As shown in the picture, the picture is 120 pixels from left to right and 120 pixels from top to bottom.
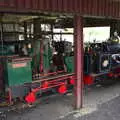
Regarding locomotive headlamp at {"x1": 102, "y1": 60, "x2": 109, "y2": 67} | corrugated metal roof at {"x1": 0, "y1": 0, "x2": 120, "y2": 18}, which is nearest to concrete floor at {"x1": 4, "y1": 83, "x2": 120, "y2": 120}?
locomotive headlamp at {"x1": 102, "y1": 60, "x2": 109, "y2": 67}

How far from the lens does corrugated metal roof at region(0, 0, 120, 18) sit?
3527 millimetres

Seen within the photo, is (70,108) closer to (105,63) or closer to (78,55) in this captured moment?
(78,55)

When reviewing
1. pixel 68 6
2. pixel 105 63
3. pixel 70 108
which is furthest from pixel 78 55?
pixel 105 63

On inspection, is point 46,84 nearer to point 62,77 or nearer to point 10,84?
point 62,77

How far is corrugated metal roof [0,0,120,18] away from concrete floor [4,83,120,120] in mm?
2412

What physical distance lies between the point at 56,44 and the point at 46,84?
2019 millimetres

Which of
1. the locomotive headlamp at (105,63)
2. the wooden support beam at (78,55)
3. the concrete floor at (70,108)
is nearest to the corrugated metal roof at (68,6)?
the wooden support beam at (78,55)

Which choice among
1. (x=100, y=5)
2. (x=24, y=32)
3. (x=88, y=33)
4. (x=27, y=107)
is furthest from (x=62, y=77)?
(x=88, y=33)

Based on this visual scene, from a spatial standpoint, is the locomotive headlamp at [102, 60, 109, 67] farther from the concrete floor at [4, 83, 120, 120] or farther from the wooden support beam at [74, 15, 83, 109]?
the wooden support beam at [74, 15, 83, 109]

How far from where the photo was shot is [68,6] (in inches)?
169

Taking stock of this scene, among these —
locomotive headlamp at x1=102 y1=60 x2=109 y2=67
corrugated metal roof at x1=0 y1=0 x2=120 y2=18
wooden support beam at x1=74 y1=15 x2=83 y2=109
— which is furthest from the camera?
locomotive headlamp at x1=102 y1=60 x2=109 y2=67

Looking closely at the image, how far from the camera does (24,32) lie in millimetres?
8094

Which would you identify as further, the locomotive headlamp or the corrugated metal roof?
the locomotive headlamp

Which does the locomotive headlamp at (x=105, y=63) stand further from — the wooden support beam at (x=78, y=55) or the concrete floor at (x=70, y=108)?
the wooden support beam at (x=78, y=55)
